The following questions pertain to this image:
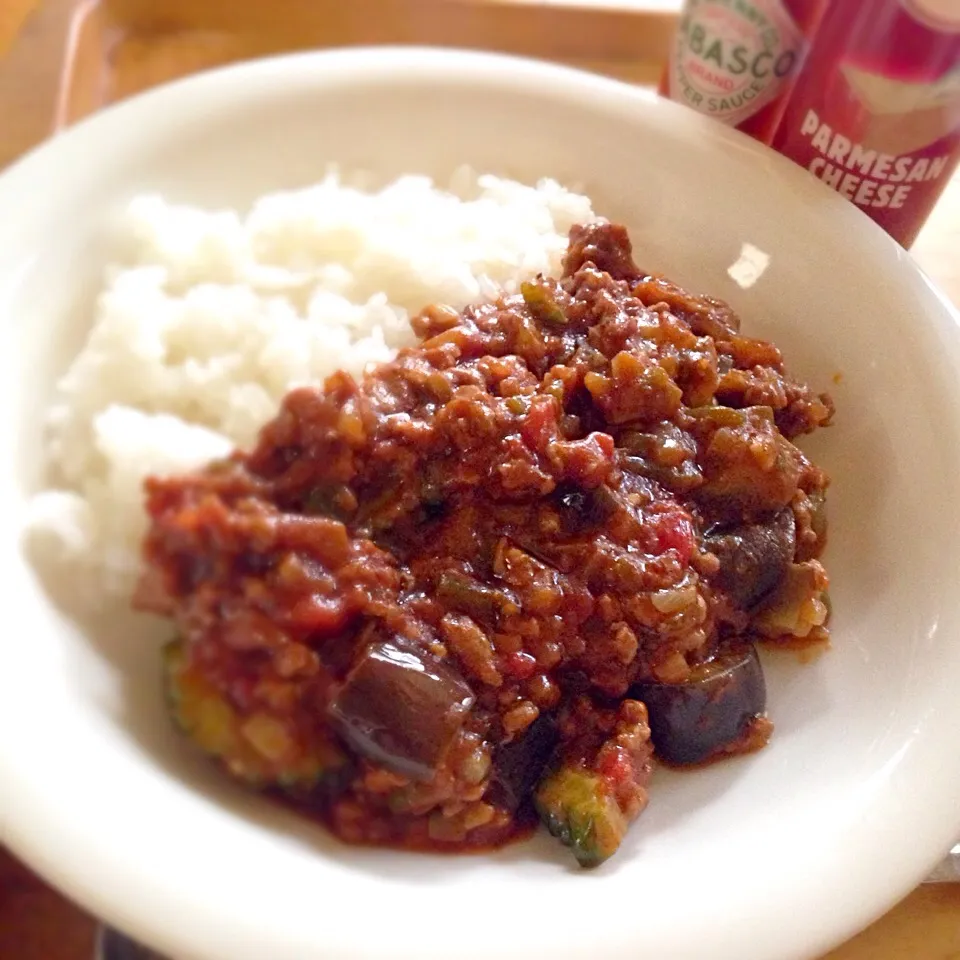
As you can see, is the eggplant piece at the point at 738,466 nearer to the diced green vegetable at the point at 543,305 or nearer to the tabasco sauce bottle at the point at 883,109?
the diced green vegetable at the point at 543,305

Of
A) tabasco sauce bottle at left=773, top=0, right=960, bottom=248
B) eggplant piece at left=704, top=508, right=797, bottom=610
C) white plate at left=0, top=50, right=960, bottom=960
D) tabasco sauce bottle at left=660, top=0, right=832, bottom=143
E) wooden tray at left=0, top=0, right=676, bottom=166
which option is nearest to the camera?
white plate at left=0, top=50, right=960, bottom=960

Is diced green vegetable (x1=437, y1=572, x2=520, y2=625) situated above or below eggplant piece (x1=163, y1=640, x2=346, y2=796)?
above

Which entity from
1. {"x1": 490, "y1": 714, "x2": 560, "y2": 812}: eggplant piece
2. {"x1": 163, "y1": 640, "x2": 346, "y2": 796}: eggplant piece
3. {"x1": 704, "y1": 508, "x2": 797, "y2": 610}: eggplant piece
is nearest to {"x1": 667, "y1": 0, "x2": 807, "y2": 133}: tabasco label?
{"x1": 704, "y1": 508, "x2": 797, "y2": 610}: eggplant piece

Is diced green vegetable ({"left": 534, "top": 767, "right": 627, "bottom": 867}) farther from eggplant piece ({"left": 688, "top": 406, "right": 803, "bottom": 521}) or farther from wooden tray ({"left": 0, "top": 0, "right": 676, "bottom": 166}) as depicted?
wooden tray ({"left": 0, "top": 0, "right": 676, "bottom": 166})

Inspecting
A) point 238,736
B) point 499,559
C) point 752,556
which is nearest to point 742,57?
point 752,556

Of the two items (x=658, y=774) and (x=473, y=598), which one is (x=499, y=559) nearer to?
(x=473, y=598)

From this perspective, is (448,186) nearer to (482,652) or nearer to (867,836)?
(482,652)

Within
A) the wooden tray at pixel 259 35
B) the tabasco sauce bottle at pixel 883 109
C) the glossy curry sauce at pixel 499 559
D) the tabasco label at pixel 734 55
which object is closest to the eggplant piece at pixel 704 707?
the glossy curry sauce at pixel 499 559
